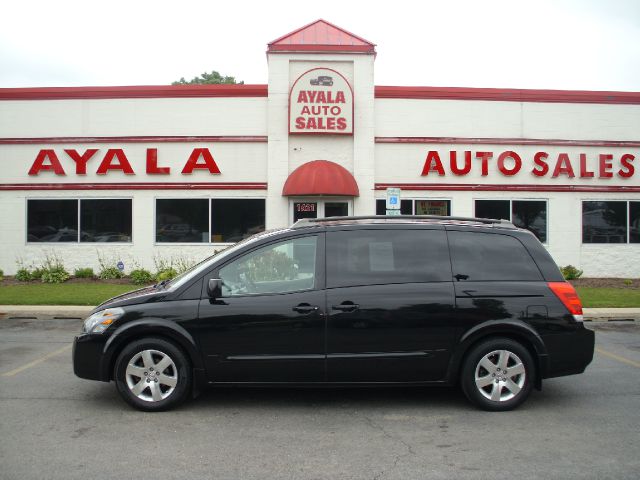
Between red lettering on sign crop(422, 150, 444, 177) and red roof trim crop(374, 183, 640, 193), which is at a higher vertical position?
red lettering on sign crop(422, 150, 444, 177)

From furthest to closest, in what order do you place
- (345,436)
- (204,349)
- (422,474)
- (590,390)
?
(590,390) < (204,349) < (345,436) < (422,474)

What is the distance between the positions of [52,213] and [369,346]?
573 inches

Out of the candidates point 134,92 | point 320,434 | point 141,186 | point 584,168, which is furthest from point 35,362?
point 584,168

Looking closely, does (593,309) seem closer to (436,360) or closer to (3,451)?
(436,360)

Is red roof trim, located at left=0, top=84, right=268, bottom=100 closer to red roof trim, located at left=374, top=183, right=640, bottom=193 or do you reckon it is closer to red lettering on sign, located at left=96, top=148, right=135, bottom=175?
red lettering on sign, located at left=96, top=148, right=135, bottom=175

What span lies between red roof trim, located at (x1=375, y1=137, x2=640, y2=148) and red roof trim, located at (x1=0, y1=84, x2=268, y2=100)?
409 centimetres

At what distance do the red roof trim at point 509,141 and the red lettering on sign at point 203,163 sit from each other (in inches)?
182

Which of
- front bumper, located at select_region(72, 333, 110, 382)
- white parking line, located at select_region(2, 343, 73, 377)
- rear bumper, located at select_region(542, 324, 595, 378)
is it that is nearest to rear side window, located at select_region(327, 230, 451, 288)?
rear bumper, located at select_region(542, 324, 595, 378)

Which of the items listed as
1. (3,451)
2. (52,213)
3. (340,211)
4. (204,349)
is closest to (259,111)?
(340,211)

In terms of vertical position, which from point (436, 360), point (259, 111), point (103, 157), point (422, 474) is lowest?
point (422, 474)

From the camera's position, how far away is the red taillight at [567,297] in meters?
5.95

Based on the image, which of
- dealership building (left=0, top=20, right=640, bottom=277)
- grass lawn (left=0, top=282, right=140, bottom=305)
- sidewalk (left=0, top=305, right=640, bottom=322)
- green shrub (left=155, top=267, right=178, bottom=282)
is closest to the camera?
sidewalk (left=0, top=305, right=640, bottom=322)

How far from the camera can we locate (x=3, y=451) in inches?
185

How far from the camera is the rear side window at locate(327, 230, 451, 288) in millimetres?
5918
